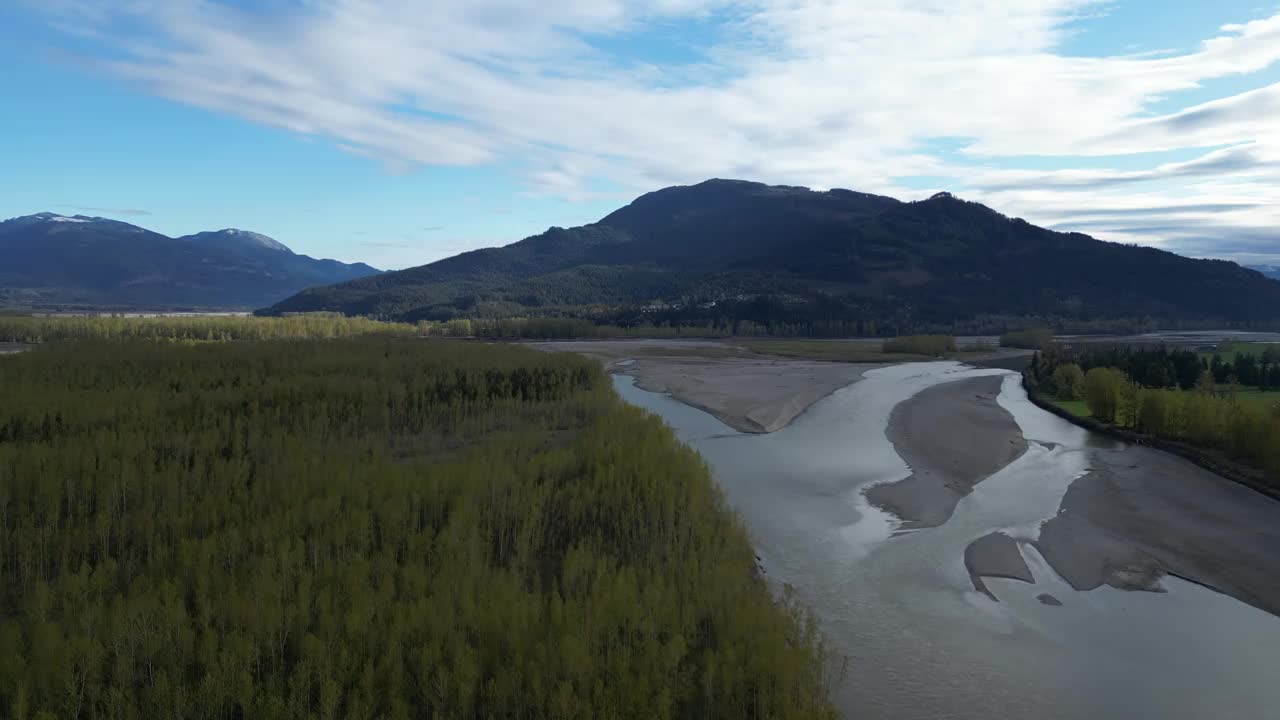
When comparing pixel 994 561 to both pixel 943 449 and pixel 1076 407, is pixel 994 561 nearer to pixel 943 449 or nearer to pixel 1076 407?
pixel 943 449

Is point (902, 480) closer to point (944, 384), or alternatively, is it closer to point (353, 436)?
point (353, 436)

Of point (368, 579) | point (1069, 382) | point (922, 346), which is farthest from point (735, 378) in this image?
point (368, 579)

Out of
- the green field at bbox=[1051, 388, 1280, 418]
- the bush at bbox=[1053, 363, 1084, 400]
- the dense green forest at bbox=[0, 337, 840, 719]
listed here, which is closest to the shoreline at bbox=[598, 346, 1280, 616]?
the green field at bbox=[1051, 388, 1280, 418]

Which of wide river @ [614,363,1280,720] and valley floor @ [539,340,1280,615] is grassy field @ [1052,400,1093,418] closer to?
valley floor @ [539,340,1280,615]

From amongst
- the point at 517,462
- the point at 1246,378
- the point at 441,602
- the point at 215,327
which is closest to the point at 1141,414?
the point at 1246,378

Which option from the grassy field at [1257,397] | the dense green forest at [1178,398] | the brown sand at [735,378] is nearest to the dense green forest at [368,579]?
the brown sand at [735,378]

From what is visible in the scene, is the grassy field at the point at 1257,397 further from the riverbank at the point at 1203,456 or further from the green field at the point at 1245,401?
the riverbank at the point at 1203,456

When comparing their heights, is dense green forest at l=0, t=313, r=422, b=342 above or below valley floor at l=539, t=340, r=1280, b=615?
above
